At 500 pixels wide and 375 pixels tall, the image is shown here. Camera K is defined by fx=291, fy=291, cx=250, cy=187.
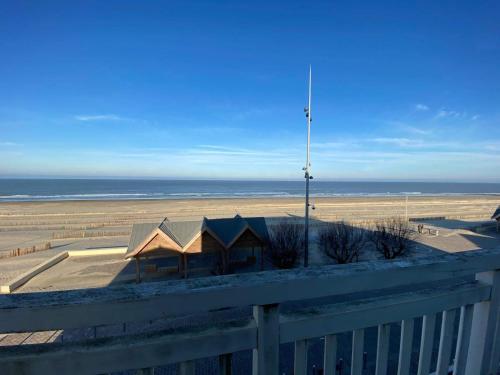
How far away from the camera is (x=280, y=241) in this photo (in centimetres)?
1708

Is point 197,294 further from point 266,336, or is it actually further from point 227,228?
point 227,228

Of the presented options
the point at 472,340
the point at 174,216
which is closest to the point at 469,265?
the point at 472,340

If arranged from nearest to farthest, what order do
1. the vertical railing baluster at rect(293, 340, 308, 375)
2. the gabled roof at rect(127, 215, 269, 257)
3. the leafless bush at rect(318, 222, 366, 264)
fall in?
the vertical railing baluster at rect(293, 340, 308, 375), the gabled roof at rect(127, 215, 269, 257), the leafless bush at rect(318, 222, 366, 264)

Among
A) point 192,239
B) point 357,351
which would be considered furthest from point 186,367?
point 192,239

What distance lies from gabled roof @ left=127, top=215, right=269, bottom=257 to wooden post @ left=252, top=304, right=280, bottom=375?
13609 mm

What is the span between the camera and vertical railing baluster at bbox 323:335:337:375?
69.9 inches

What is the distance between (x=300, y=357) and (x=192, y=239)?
13.8m

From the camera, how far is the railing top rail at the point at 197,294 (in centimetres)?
127

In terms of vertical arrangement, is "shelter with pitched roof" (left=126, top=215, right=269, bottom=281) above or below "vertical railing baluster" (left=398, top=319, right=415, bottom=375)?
below

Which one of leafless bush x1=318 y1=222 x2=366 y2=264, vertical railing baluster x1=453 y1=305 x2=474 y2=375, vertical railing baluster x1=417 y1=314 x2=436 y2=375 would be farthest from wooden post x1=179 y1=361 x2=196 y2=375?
leafless bush x1=318 y1=222 x2=366 y2=264

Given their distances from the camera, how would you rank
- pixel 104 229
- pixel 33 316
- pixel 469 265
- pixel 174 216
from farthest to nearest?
pixel 174 216, pixel 104 229, pixel 469 265, pixel 33 316

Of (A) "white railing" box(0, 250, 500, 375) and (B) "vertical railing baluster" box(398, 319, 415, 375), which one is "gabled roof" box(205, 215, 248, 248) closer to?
(B) "vertical railing baluster" box(398, 319, 415, 375)

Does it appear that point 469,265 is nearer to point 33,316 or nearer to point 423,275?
point 423,275

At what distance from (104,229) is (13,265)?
11.5 meters
